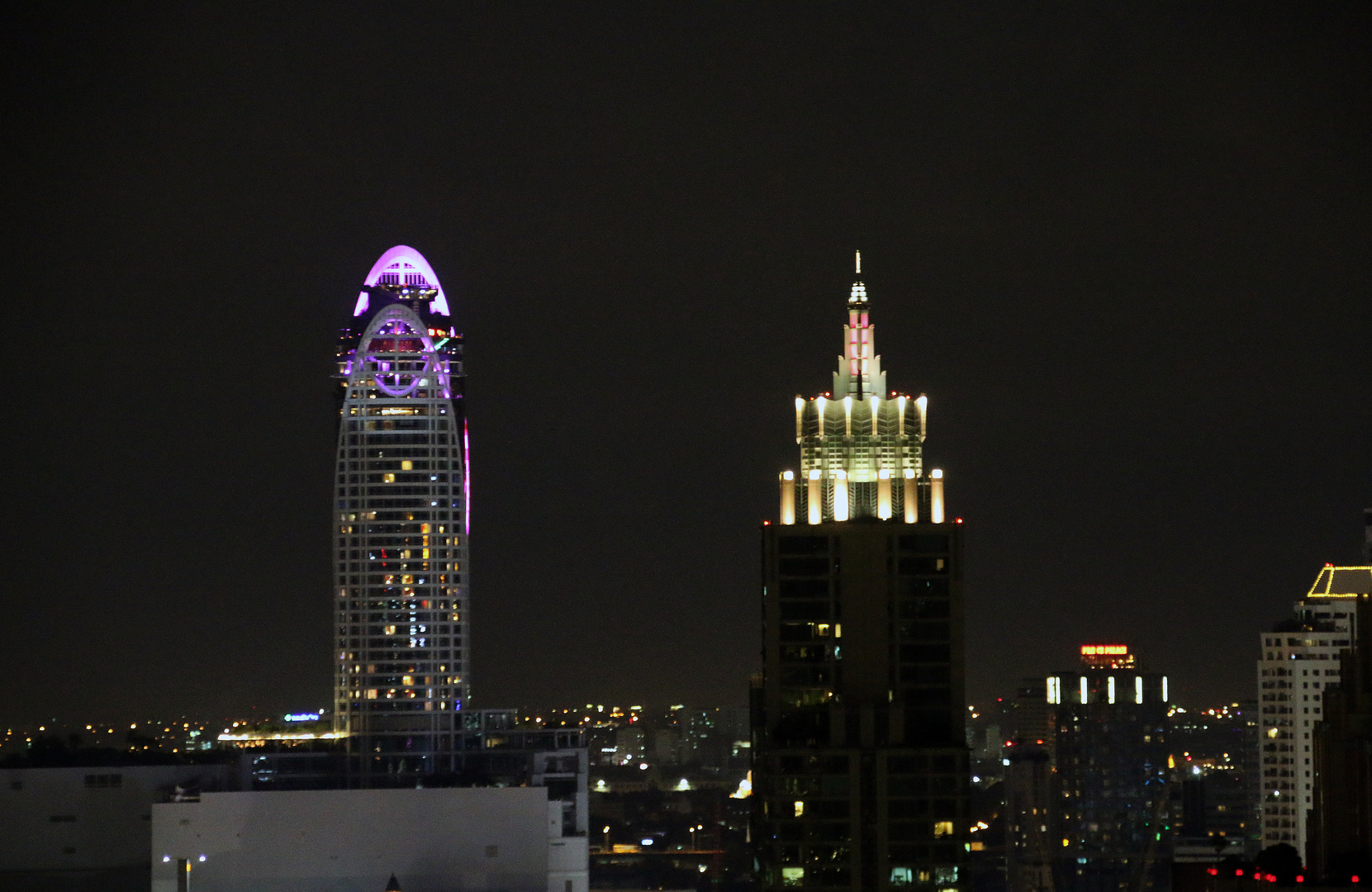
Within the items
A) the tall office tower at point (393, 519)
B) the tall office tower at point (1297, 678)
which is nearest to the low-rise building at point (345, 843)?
the tall office tower at point (393, 519)

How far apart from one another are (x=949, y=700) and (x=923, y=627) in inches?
98.4

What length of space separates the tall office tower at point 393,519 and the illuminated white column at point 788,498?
94912 millimetres

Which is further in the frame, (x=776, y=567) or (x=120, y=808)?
(x=120, y=808)

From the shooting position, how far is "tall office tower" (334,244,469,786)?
603 ft

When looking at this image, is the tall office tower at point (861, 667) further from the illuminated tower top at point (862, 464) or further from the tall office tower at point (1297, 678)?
the tall office tower at point (1297, 678)

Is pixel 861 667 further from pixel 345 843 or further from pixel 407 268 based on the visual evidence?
pixel 407 268

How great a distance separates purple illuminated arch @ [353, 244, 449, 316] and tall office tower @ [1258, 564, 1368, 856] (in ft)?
201

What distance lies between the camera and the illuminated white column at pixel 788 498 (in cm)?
9062

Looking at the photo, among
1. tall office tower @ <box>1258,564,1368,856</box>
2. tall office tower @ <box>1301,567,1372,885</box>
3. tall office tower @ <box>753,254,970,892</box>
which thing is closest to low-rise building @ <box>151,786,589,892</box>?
tall office tower @ <box>753,254,970,892</box>

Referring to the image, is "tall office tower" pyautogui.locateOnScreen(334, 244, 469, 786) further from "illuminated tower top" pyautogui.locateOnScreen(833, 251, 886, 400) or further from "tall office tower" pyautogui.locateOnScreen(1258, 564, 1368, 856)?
"illuminated tower top" pyautogui.locateOnScreen(833, 251, 886, 400)

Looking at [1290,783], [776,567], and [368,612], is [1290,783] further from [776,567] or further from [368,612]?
[776,567]

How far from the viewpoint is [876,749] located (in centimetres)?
8744

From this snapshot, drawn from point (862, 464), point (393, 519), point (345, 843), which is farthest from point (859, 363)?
point (393, 519)

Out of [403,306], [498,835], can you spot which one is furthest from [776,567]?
[403,306]
